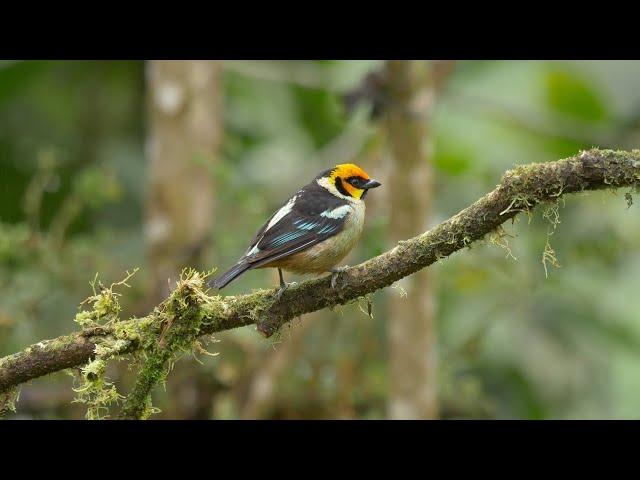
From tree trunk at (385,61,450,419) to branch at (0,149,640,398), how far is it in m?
2.57

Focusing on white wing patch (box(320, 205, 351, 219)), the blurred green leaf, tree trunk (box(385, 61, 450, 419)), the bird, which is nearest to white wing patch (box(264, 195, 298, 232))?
the bird

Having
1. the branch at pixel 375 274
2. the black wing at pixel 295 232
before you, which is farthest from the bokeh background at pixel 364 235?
the branch at pixel 375 274

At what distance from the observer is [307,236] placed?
15.4 ft

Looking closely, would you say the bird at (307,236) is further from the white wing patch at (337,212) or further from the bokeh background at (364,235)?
the bokeh background at (364,235)

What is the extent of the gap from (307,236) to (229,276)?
558 mm

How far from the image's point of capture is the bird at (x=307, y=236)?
4.59 meters

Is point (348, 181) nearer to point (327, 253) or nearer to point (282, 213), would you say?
point (282, 213)

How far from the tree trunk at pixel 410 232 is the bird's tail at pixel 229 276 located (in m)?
2.00

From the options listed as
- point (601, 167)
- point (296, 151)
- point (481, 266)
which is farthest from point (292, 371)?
point (601, 167)

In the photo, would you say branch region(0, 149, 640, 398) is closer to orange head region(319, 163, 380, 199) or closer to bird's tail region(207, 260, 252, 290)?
bird's tail region(207, 260, 252, 290)

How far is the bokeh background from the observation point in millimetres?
6559

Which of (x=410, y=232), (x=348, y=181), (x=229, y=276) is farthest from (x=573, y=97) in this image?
(x=229, y=276)
